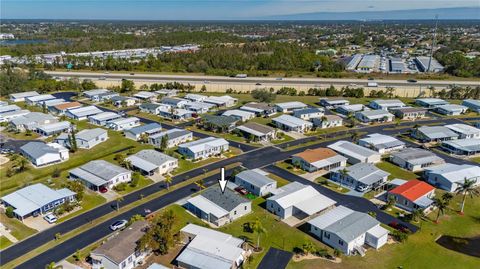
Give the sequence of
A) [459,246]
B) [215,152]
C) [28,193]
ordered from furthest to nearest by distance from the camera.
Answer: [215,152]
[28,193]
[459,246]

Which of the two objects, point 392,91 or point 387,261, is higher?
point 392,91

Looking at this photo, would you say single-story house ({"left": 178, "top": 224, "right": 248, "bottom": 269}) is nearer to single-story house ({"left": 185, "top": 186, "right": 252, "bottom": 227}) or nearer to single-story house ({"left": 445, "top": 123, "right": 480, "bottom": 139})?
single-story house ({"left": 185, "top": 186, "right": 252, "bottom": 227})

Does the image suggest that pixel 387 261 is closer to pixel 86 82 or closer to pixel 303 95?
pixel 303 95

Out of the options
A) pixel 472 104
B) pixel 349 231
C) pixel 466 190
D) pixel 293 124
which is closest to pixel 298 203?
pixel 349 231

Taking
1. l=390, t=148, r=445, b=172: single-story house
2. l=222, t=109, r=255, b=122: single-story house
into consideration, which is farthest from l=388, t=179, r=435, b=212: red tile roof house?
l=222, t=109, r=255, b=122: single-story house

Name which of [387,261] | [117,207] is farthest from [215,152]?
[387,261]

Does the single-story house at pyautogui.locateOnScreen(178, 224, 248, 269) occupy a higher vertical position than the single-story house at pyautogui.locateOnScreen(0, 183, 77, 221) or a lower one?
lower

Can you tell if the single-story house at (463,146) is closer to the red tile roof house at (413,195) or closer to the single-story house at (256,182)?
the red tile roof house at (413,195)
